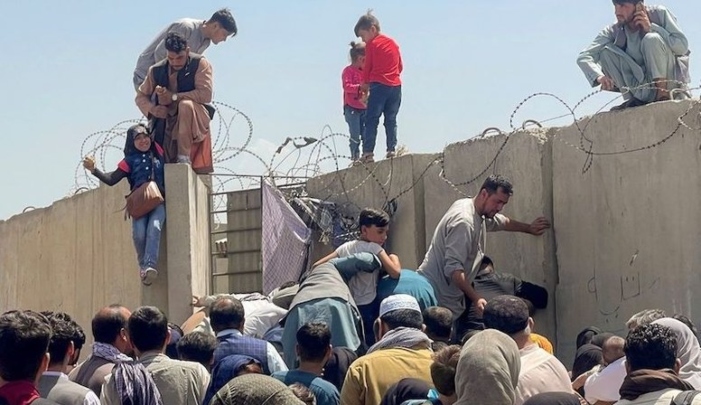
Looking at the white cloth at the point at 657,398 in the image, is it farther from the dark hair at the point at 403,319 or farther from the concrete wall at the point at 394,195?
the concrete wall at the point at 394,195

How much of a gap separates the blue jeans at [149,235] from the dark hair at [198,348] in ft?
14.4

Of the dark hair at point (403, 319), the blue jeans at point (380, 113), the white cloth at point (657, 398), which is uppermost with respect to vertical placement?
the blue jeans at point (380, 113)

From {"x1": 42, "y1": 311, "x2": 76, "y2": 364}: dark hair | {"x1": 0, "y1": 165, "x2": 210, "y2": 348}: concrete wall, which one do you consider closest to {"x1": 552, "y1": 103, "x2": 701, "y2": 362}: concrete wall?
{"x1": 0, "y1": 165, "x2": 210, "y2": 348}: concrete wall

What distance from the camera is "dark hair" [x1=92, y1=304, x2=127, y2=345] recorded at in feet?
21.5

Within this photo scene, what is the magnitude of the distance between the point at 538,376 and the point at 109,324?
2.10m

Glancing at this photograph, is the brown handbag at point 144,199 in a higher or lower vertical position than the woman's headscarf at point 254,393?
higher

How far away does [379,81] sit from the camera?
12.1m

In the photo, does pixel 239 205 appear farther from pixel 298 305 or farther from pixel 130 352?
pixel 130 352

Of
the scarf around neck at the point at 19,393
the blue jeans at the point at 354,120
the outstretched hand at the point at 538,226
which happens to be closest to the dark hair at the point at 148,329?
the scarf around neck at the point at 19,393

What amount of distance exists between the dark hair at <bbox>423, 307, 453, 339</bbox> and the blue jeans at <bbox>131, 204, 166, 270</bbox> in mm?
4348

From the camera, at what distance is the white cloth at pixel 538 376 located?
232 inches

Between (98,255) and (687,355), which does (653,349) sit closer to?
(687,355)

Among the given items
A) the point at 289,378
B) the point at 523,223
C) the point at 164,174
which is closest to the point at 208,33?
the point at 164,174

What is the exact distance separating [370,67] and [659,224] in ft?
12.3
